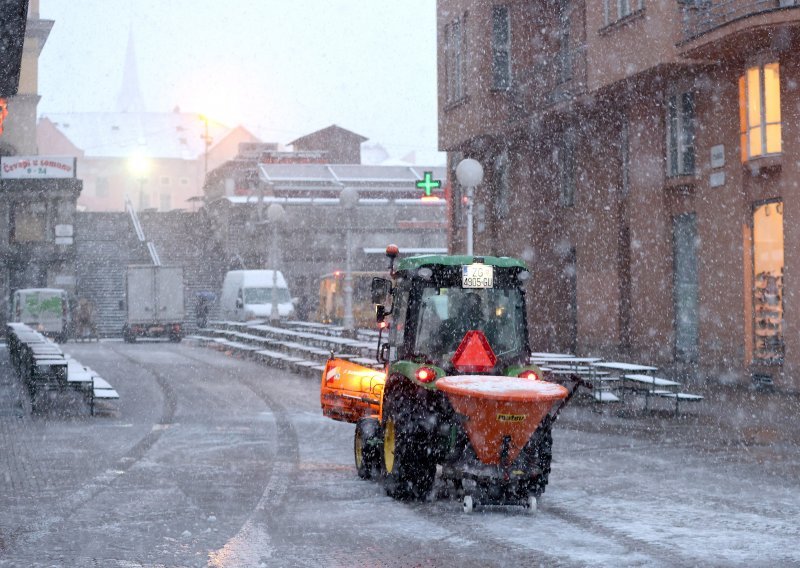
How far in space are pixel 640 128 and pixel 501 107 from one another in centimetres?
573

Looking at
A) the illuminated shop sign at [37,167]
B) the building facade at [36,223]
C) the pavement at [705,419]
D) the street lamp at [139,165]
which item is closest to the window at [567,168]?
the pavement at [705,419]

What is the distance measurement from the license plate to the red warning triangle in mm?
548

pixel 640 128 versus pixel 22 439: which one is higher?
pixel 640 128

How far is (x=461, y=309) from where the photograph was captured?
450 inches

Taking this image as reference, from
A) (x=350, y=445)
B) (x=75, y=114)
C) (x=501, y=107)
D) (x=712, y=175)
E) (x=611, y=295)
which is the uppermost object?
(x=75, y=114)

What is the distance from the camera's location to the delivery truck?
159 ft

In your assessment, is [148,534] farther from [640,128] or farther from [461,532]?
[640,128]

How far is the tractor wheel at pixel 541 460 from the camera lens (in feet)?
34.0

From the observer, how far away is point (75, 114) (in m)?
128

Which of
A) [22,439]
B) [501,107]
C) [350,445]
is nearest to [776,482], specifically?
[350,445]

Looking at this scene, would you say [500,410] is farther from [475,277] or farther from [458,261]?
[458,261]

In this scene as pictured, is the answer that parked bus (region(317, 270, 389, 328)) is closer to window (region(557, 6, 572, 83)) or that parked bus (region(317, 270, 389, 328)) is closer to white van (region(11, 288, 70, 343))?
white van (region(11, 288, 70, 343))

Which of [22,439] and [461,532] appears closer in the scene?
[461,532]

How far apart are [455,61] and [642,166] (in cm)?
924
